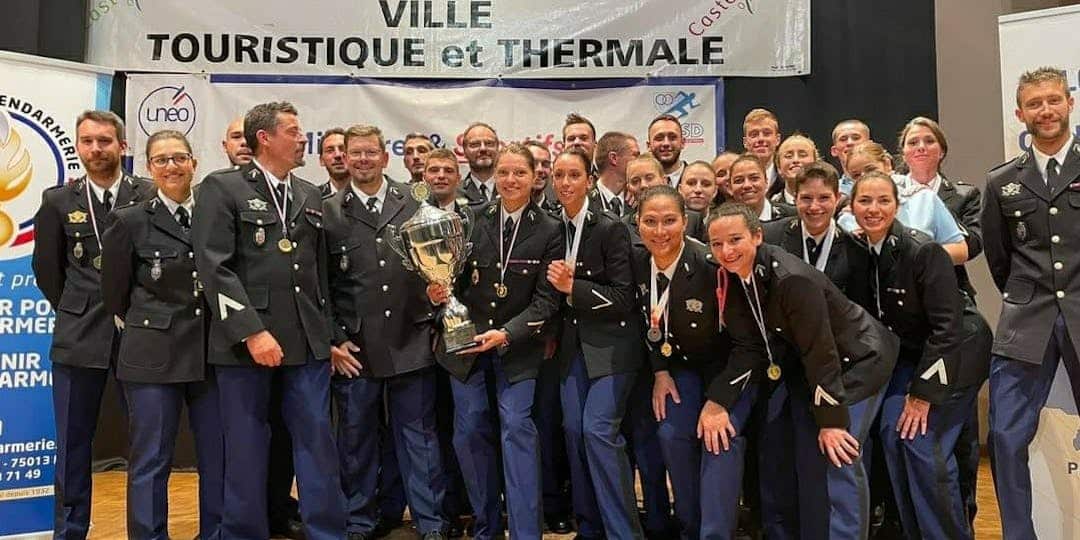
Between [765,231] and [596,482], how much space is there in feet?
4.08

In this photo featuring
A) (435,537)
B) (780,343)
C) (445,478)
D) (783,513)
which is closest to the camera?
(780,343)

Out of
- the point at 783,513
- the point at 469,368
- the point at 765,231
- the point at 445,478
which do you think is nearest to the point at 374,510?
the point at 445,478

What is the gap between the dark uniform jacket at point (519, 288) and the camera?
11.8ft

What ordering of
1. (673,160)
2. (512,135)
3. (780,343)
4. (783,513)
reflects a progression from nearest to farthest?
(780,343), (783,513), (673,160), (512,135)

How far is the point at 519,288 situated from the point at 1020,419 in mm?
1994

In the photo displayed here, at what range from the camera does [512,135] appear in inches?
234

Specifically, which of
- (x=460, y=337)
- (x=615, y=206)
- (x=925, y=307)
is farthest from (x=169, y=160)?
(x=925, y=307)

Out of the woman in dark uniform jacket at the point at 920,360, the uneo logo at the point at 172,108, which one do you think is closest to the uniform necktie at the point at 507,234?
the woman in dark uniform jacket at the point at 920,360

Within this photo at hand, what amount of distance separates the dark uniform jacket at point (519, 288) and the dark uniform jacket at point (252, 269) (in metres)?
0.63

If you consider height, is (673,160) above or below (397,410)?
above

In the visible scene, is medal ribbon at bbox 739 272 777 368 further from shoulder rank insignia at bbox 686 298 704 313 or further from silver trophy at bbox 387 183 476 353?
silver trophy at bbox 387 183 476 353

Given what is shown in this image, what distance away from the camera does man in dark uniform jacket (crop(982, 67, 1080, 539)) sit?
329 centimetres

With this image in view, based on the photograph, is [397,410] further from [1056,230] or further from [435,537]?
[1056,230]

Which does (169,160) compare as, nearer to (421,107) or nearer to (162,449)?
(162,449)
